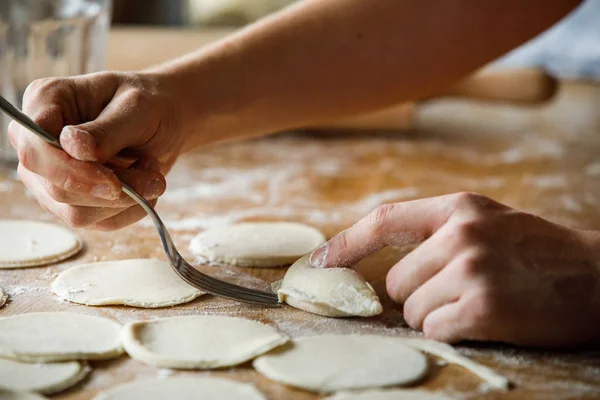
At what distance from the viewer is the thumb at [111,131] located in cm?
96

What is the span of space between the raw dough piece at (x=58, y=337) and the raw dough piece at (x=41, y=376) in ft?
0.04

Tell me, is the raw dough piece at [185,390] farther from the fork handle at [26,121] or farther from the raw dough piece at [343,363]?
Answer: the fork handle at [26,121]

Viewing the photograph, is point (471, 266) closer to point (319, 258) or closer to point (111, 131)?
point (319, 258)

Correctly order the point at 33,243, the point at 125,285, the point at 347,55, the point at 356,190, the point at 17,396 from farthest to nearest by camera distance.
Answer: the point at 356,190 < the point at 347,55 < the point at 33,243 < the point at 125,285 < the point at 17,396

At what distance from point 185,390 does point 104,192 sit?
34cm

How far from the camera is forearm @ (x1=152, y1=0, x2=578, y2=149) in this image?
4.33 feet

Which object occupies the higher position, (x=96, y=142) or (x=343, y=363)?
(x=96, y=142)

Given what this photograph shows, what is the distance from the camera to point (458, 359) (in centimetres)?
86

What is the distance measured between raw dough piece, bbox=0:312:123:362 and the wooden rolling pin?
1.42 metres

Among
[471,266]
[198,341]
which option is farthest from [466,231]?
[198,341]

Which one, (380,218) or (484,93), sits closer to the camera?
(380,218)

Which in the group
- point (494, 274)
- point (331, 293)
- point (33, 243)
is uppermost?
point (494, 274)

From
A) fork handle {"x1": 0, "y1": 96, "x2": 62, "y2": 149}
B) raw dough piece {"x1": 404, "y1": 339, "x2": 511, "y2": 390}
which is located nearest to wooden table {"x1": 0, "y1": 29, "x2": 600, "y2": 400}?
raw dough piece {"x1": 404, "y1": 339, "x2": 511, "y2": 390}

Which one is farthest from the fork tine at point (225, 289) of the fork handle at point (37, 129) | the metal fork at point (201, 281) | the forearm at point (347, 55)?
the forearm at point (347, 55)
